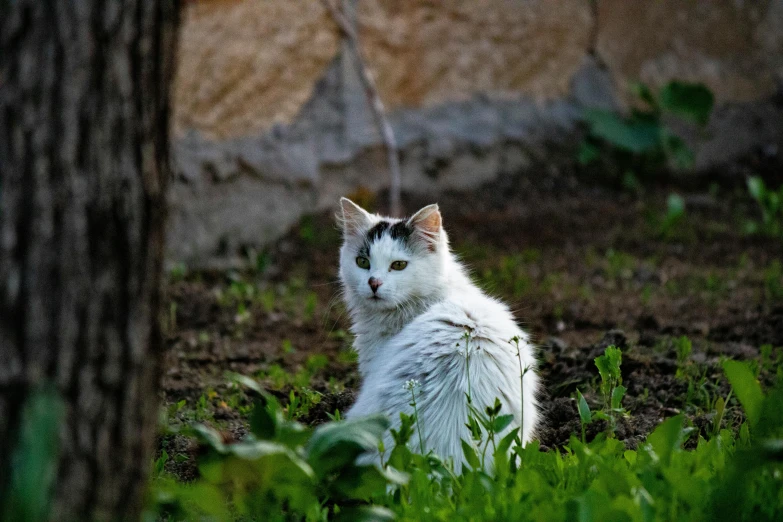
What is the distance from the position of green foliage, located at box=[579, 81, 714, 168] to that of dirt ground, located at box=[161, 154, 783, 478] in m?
0.34

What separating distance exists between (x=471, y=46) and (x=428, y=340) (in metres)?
5.11

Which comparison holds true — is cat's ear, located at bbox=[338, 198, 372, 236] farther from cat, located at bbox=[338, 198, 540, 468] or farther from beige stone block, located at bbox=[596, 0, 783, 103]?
beige stone block, located at bbox=[596, 0, 783, 103]

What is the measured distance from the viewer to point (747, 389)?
2729 millimetres

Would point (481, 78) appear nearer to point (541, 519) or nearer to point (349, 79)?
point (349, 79)

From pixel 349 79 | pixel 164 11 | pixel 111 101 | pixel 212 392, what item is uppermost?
pixel 349 79

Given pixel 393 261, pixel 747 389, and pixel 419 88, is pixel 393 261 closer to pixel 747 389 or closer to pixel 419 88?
pixel 747 389

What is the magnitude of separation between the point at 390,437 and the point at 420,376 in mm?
258

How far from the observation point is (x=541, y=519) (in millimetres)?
2328

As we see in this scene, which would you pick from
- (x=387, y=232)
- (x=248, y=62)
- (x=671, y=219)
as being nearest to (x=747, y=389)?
(x=387, y=232)

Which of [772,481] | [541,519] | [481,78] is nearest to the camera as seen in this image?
[541,519]

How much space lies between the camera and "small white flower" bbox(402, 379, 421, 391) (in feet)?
9.69

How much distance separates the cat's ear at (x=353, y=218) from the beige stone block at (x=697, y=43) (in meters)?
4.77

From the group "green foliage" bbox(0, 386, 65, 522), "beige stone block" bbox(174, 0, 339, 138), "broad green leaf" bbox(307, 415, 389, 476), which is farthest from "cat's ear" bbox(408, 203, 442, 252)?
"beige stone block" bbox(174, 0, 339, 138)

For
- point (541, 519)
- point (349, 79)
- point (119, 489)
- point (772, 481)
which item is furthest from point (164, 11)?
point (349, 79)
